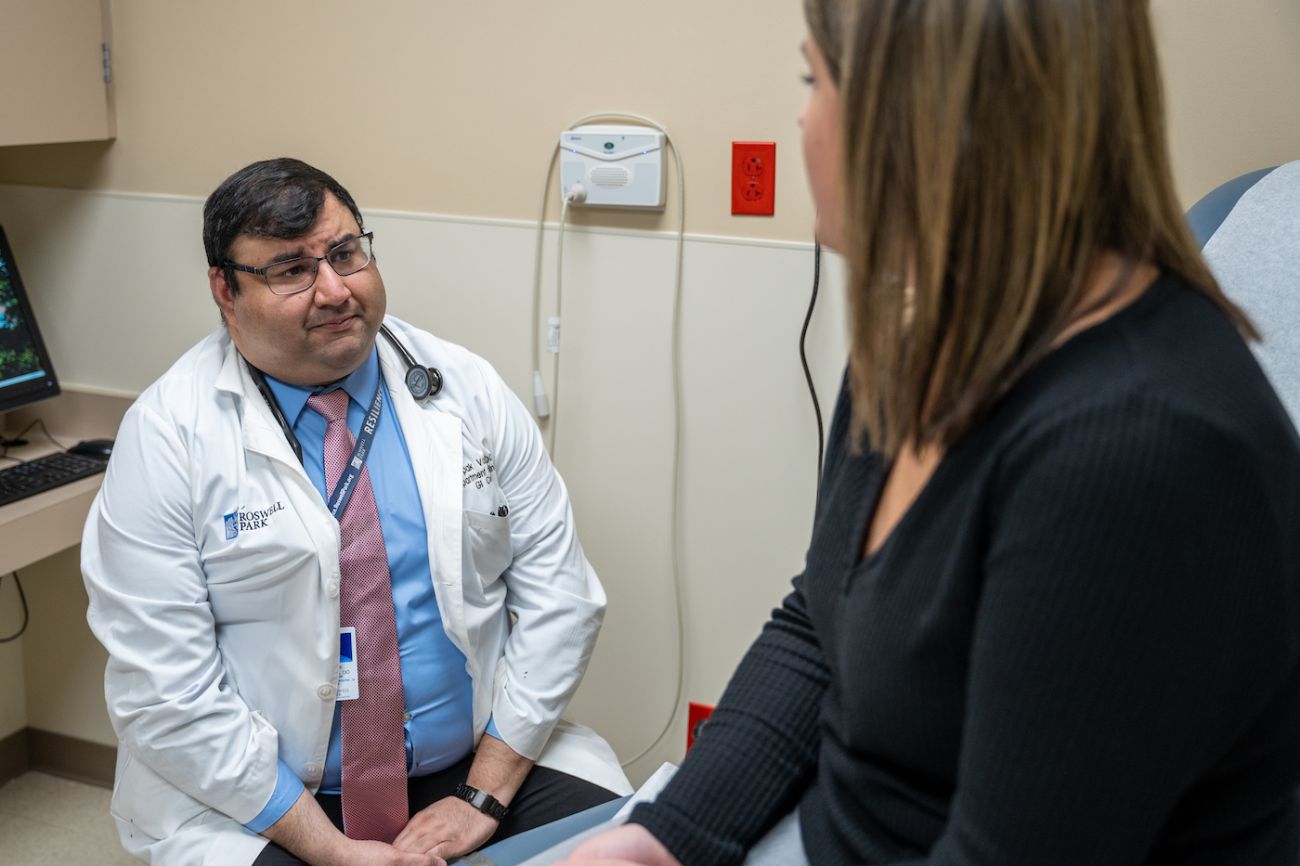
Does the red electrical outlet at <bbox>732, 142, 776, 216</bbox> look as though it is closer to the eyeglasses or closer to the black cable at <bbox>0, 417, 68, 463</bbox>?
the eyeglasses

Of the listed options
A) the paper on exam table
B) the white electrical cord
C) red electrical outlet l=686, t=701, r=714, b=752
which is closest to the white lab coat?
the white electrical cord

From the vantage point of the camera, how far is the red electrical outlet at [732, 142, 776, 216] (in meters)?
1.98

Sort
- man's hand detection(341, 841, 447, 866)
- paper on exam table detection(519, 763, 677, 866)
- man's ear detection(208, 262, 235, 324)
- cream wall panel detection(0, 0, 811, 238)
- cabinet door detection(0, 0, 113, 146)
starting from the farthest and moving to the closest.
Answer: cabinet door detection(0, 0, 113, 146) < cream wall panel detection(0, 0, 811, 238) < man's ear detection(208, 262, 235, 324) < man's hand detection(341, 841, 447, 866) < paper on exam table detection(519, 763, 677, 866)

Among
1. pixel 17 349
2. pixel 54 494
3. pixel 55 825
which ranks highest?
pixel 17 349

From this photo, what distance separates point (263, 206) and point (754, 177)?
810 millimetres

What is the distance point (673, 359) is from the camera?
83.6 inches

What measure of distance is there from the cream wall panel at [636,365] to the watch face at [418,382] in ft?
1.50

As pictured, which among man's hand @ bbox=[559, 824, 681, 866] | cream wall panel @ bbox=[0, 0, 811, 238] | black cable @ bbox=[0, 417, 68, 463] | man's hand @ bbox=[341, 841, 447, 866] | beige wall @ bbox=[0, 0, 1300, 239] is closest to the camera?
man's hand @ bbox=[559, 824, 681, 866]

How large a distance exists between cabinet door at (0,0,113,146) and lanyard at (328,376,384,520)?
3.18ft

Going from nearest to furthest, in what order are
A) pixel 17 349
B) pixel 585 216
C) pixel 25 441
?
pixel 585 216 < pixel 17 349 < pixel 25 441

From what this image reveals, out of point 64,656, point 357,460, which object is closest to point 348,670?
point 357,460

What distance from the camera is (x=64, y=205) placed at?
245 centimetres

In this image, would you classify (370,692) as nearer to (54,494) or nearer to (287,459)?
(287,459)

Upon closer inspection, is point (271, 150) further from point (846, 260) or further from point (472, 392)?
point (846, 260)
